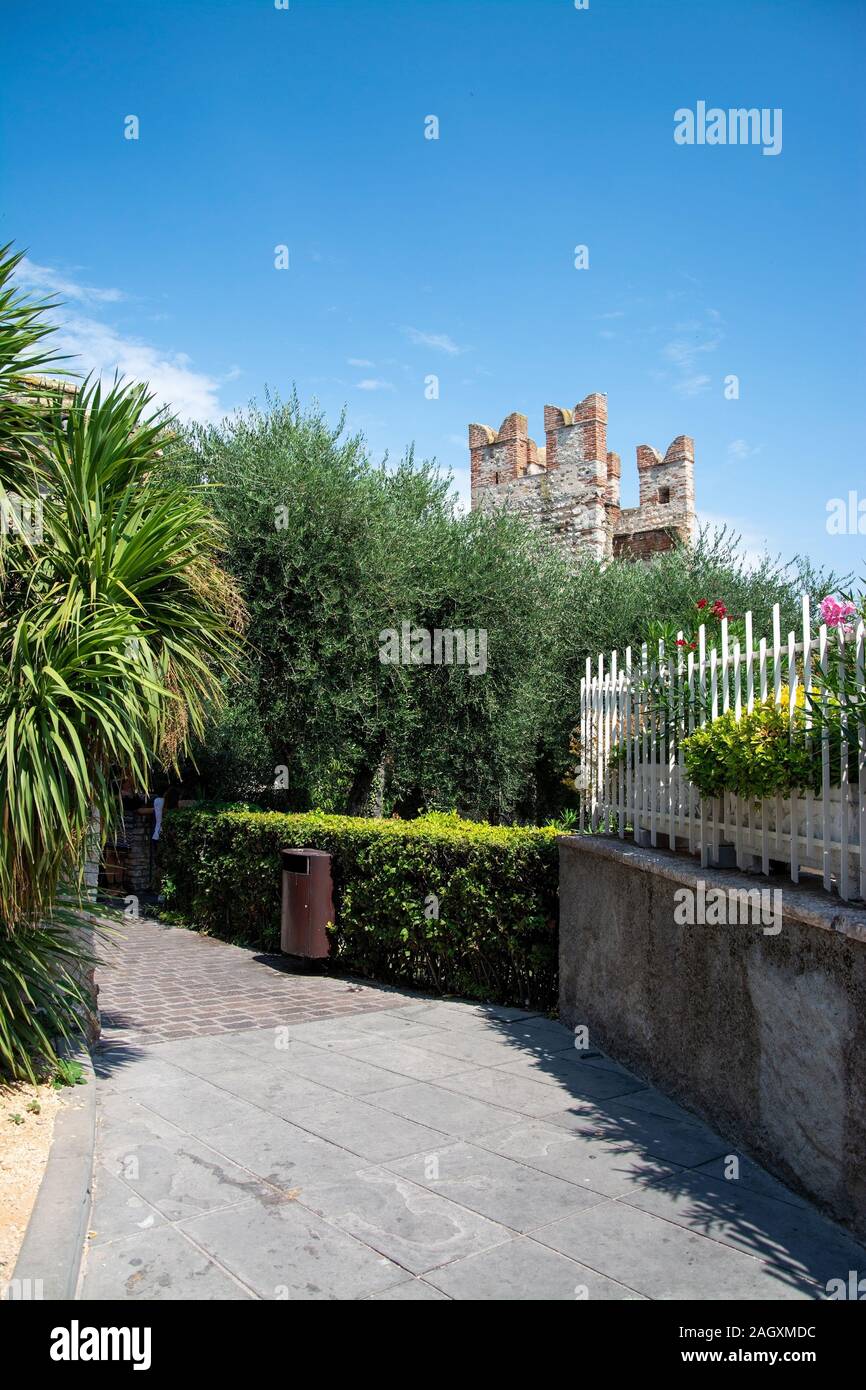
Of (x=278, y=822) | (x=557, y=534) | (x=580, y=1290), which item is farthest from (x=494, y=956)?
(x=557, y=534)

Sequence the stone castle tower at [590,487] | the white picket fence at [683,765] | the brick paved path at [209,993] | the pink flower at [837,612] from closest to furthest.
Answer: the white picket fence at [683,765] → the pink flower at [837,612] → the brick paved path at [209,993] → the stone castle tower at [590,487]

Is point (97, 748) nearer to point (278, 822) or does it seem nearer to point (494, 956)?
point (494, 956)

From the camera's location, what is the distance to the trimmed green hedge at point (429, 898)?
804 cm

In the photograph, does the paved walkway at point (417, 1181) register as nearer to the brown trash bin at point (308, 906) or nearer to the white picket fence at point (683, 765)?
the white picket fence at point (683, 765)

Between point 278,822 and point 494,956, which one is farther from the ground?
point 278,822

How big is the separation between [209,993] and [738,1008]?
549 centimetres

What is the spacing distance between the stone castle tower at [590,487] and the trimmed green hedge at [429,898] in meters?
12.6

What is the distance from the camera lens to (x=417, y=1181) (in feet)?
15.0

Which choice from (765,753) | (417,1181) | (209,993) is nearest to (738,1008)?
(765,753)

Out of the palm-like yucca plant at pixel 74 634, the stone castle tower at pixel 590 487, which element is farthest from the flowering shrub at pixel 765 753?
the stone castle tower at pixel 590 487

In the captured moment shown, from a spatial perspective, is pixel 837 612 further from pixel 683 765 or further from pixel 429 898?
pixel 429 898

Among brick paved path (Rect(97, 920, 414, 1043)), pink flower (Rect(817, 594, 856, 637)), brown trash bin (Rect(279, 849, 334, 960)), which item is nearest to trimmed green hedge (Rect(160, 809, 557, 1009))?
brown trash bin (Rect(279, 849, 334, 960))
